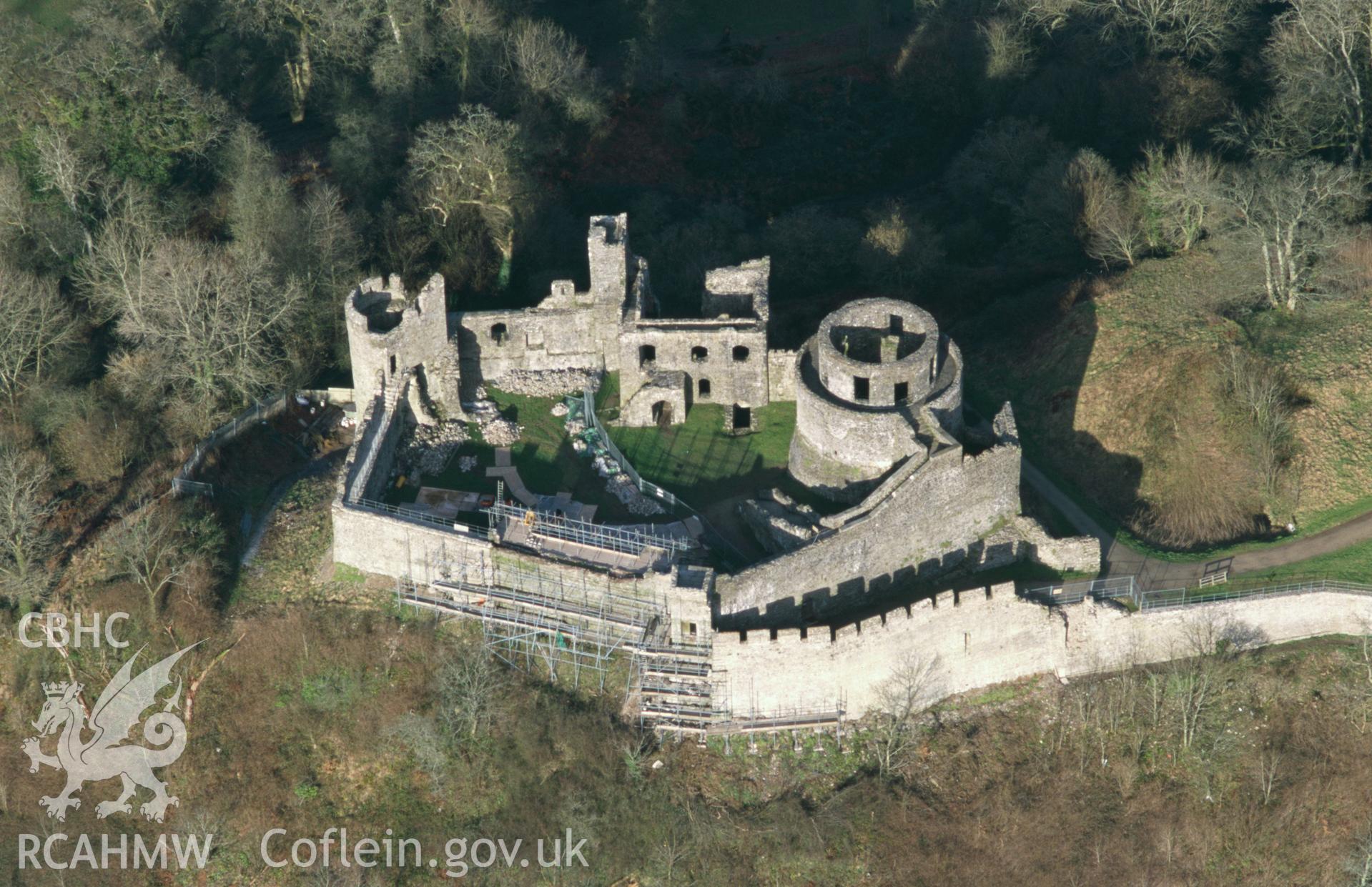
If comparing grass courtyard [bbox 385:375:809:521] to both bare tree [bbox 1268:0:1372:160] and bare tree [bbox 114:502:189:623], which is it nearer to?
bare tree [bbox 114:502:189:623]

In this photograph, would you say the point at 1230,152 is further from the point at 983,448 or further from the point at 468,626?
the point at 468,626

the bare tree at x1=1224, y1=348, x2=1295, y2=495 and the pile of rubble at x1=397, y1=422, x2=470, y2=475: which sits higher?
the bare tree at x1=1224, y1=348, x2=1295, y2=495

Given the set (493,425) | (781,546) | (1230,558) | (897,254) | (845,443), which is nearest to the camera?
(781,546)

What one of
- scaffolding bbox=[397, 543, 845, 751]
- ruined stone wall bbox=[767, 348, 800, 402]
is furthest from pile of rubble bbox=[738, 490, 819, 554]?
ruined stone wall bbox=[767, 348, 800, 402]

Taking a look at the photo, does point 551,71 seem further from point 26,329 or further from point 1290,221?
point 1290,221

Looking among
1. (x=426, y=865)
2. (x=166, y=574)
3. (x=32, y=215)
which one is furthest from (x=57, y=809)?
(x=32, y=215)

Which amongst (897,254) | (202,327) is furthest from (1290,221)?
(202,327)
